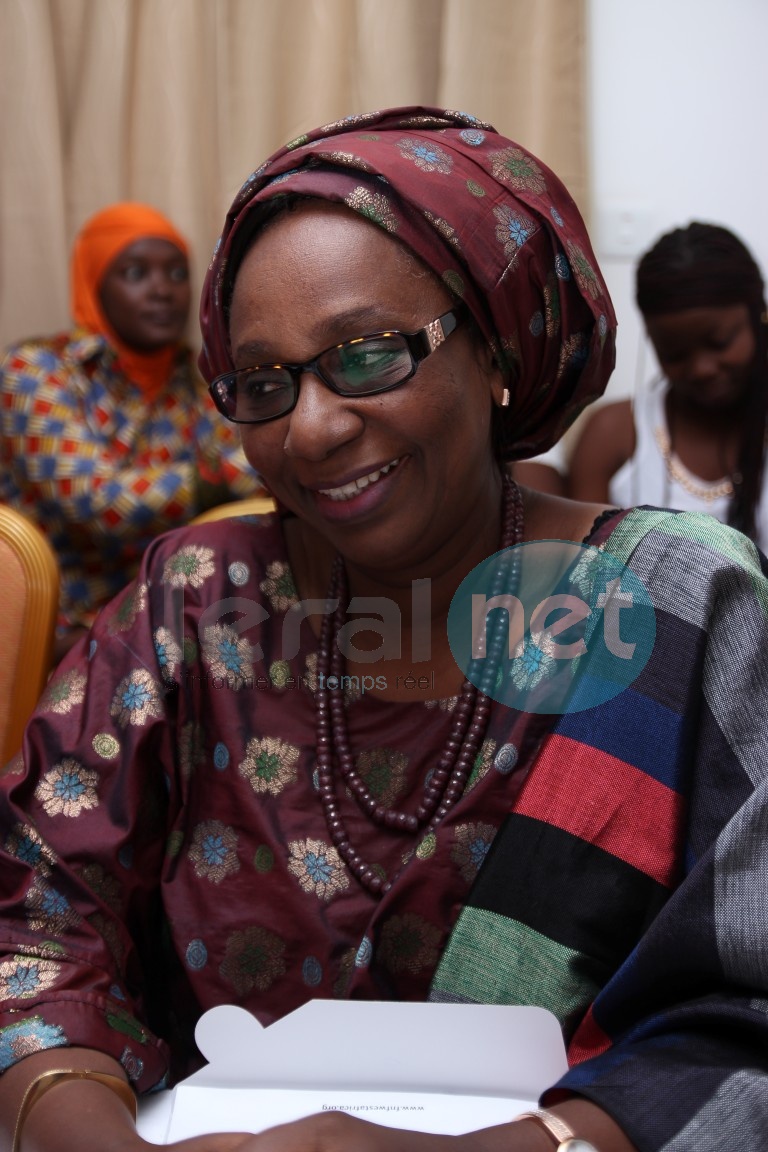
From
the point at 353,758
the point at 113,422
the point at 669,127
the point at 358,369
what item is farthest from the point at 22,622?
the point at 669,127

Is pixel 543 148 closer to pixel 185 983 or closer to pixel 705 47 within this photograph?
pixel 705 47

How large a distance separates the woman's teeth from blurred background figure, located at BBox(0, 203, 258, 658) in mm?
1643

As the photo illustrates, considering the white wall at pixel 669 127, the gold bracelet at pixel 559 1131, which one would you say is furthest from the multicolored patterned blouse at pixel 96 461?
the gold bracelet at pixel 559 1131

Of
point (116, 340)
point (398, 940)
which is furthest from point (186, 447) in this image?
point (398, 940)

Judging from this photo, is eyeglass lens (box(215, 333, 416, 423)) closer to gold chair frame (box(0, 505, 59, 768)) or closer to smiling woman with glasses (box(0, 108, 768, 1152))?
smiling woman with glasses (box(0, 108, 768, 1152))

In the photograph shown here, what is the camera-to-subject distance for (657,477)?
288cm

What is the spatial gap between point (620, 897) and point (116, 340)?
105 inches

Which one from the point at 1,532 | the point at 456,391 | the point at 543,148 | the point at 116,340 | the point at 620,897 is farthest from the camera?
the point at 116,340

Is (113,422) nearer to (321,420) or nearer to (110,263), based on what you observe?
(110,263)

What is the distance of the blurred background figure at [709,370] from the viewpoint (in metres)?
2.69

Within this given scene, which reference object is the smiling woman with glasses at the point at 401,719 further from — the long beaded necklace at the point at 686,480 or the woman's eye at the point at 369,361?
the long beaded necklace at the point at 686,480

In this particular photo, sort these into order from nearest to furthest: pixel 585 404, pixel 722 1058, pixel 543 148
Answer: pixel 722 1058
pixel 585 404
pixel 543 148

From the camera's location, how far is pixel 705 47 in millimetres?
3127

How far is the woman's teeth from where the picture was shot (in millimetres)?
1015
